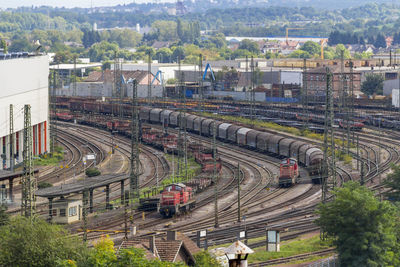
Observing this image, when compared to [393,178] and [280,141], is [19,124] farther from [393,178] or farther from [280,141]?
[393,178]

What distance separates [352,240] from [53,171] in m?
38.2

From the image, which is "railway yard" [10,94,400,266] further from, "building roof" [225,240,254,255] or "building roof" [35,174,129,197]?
"building roof" [225,240,254,255]

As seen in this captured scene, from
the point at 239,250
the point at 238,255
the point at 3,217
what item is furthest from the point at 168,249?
the point at 238,255

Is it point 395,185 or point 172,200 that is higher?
point 395,185

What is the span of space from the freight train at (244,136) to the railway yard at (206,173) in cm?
12

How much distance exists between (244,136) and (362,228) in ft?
141

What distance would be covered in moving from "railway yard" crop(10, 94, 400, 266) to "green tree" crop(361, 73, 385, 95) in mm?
23631

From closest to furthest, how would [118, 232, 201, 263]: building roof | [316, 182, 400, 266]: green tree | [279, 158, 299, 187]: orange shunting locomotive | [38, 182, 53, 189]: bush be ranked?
[118, 232, 201, 263]: building roof, [316, 182, 400, 266]: green tree, [38, 182, 53, 189]: bush, [279, 158, 299, 187]: orange shunting locomotive

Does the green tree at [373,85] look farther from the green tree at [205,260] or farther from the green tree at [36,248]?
the green tree at [36,248]

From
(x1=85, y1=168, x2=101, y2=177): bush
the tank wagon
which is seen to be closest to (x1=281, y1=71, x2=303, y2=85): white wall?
the tank wagon

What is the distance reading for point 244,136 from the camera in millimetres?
84875

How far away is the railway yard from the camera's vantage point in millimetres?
52875

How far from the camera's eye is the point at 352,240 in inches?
1639

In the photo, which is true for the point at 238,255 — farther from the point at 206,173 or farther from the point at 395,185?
the point at 206,173
